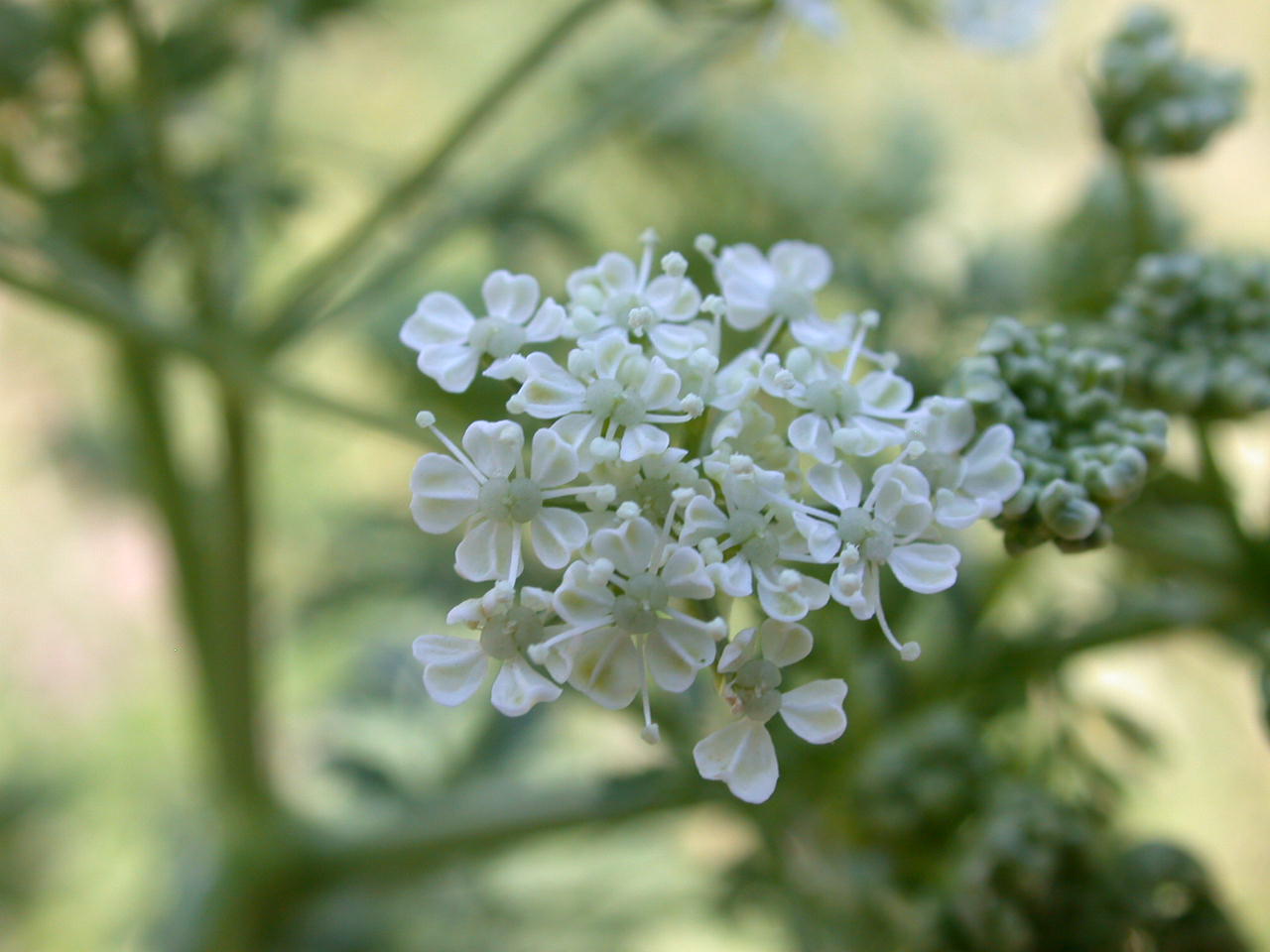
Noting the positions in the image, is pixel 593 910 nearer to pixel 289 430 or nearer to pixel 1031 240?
pixel 1031 240

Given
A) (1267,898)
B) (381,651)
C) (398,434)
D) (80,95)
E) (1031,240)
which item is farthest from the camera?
(1267,898)

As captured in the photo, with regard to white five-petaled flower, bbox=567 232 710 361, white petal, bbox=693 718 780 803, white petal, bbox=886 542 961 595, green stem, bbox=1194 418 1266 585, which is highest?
white five-petaled flower, bbox=567 232 710 361

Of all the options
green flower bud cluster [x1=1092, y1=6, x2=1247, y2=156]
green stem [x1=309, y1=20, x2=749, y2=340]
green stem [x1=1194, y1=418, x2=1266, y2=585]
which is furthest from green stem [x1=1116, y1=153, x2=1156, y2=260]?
green stem [x1=309, y1=20, x2=749, y2=340]

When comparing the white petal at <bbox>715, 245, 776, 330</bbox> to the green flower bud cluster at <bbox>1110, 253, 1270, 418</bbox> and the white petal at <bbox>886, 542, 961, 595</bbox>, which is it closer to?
the white petal at <bbox>886, 542, 961, 595</bbox>

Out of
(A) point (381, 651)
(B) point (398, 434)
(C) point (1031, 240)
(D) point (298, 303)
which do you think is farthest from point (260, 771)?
(C) point (1031, 240)

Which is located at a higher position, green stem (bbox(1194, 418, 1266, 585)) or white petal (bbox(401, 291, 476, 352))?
white petal (bbox(401, 291, 476, 352))

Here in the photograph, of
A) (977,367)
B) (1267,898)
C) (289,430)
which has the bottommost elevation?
(1267,898)
